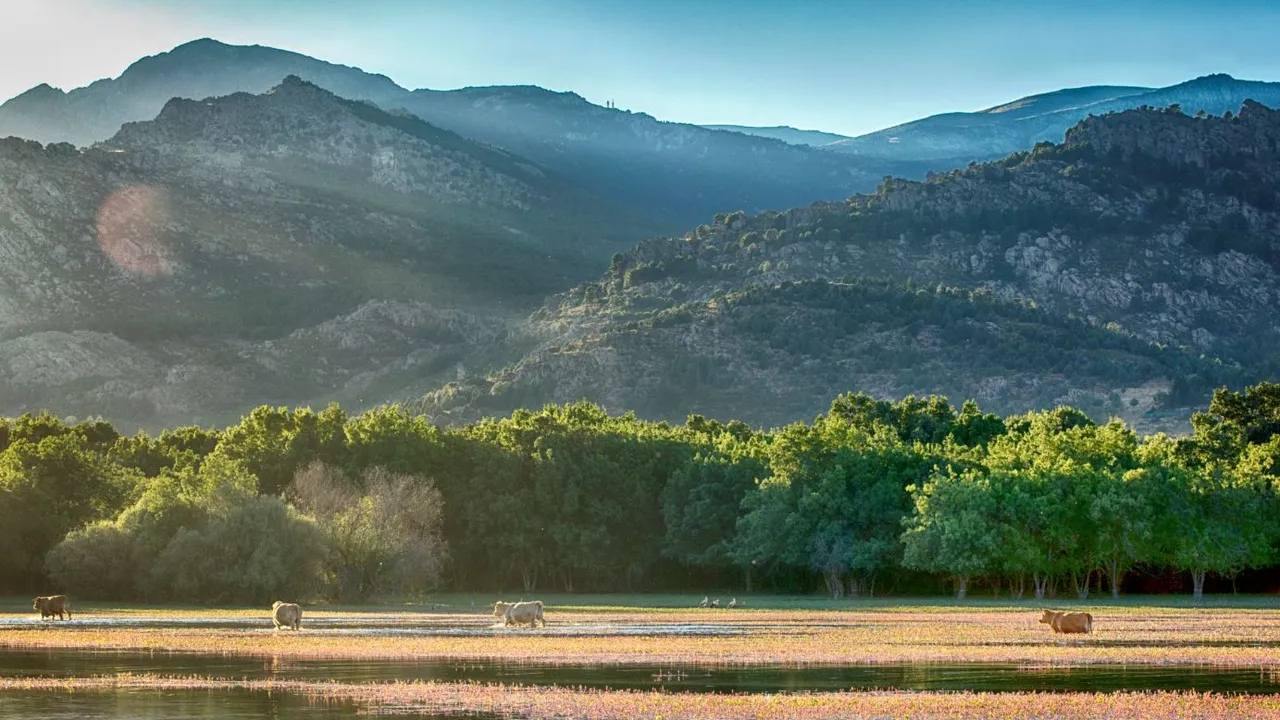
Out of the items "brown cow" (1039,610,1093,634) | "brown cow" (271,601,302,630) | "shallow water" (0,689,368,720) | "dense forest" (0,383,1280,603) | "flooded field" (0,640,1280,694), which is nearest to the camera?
"shallow water" (0,689,368,720)

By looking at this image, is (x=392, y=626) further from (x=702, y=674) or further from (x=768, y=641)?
(x=702, y=674)

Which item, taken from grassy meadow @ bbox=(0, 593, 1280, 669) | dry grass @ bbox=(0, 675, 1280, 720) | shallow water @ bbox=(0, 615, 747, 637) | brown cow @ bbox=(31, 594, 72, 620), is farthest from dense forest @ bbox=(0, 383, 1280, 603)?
dry grass @ bbox=(0, 675, 1280, 720)

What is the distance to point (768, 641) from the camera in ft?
170

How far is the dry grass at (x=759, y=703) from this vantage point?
102 feet

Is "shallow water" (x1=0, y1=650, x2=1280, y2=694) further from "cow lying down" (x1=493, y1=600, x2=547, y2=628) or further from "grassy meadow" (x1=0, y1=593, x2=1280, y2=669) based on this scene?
"cow lying down" (x1=493, y1=600, x2=547, y2=628)

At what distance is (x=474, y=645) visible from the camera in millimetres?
49781

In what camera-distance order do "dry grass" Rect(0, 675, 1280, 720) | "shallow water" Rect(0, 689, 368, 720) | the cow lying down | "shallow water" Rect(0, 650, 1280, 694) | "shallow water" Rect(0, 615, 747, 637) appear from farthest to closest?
the cow lying down < "shallow water" Rect(0, 615, 747, 637) < "shallow water" Rect(0, 650, 1280, 694) < "shallow water" Rect(0, 689, 368, 720) < "dry grass" Rect(0, 675, 1280, 720)

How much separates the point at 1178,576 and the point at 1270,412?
22.1 meters

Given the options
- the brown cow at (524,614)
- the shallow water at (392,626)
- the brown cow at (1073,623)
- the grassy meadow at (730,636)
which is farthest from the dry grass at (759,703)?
the brown cow at (524,614)

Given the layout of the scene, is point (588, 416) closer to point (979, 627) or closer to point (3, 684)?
point (979, 627)

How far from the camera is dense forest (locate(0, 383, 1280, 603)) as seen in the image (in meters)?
82.6

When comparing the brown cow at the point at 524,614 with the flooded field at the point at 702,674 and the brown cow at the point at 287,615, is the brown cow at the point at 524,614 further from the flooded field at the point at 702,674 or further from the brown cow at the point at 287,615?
the flooded field at the point at 702,674

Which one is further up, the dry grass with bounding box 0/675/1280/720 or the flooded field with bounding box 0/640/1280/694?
the dry grass with bounding box 0/675/1280/720

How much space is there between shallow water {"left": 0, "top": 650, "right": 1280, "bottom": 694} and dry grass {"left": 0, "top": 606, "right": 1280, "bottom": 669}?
1.95 m
